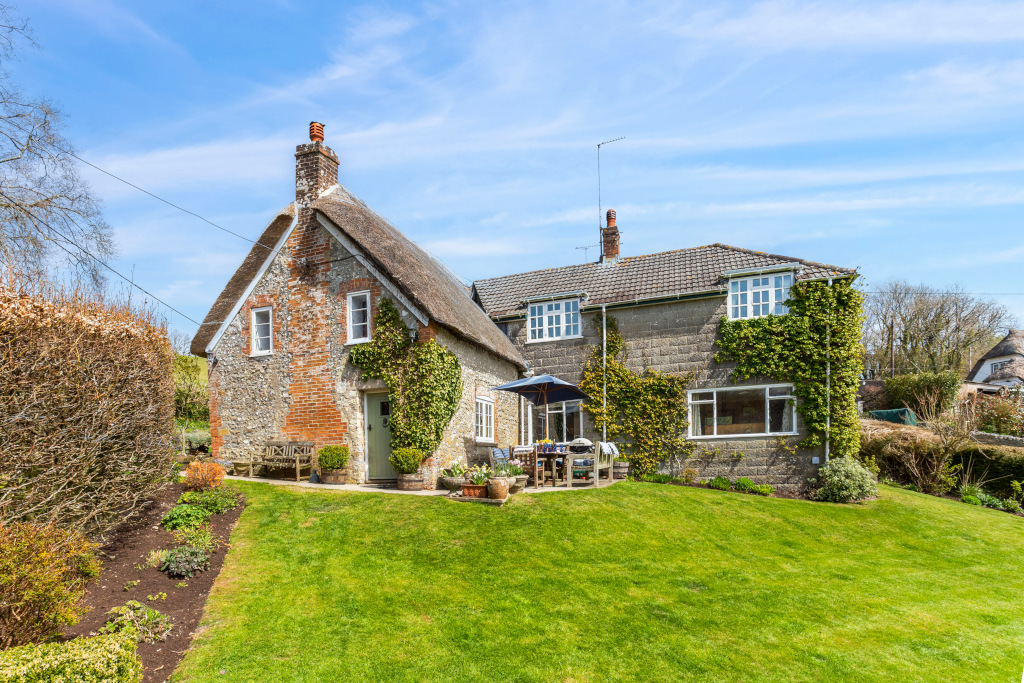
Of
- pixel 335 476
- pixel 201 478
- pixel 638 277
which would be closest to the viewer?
pixel 201 478

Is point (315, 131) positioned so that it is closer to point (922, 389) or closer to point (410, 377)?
point (410, 377)

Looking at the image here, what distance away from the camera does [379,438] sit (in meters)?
15.6

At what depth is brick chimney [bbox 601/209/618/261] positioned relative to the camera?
72.4ft

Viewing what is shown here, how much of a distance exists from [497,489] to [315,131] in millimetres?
11490

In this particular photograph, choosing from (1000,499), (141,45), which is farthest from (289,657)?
(1000,499)

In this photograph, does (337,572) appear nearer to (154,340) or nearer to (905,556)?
(154,340)

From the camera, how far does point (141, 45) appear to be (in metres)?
9.73

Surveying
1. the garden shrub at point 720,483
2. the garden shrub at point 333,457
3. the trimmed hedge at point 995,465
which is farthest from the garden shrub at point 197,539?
the trimmed hedge at point 995,465

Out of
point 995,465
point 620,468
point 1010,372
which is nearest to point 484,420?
point 620,468

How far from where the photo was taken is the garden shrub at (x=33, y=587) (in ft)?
20.0

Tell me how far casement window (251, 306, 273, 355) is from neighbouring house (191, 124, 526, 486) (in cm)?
3

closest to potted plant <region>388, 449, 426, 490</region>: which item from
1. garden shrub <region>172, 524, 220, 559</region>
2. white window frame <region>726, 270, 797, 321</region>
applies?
garden shrub <region>172, 524, 220, 559</region>

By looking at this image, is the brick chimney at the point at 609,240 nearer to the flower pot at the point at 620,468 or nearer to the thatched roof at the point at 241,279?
the flower pot at the point at 620,468

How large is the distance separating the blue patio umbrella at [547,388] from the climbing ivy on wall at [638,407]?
2.42 m
